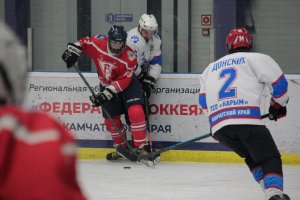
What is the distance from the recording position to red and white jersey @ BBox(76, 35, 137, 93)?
6102 millimetres

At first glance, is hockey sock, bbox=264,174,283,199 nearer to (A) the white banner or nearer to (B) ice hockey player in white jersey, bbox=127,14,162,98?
Result: (A) the white banner

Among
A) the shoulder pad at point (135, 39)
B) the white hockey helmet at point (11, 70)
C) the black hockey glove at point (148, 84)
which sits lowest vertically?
the black hockey glove at point (148, 84)

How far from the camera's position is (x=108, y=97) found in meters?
6.12

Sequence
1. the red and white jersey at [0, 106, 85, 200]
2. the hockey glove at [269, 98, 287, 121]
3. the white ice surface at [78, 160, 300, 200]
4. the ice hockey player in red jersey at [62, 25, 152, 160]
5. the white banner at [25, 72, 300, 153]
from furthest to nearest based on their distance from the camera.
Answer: the white banner at [25, 72, 300, 153], the ice hockey player in red jersey at [62, 25, 152, 160], the white ice surface at [78, 160, 300, 200], the hockey glove at [269, 98, 287, 121], the red and white jersey at [0, 106, 85, 200]

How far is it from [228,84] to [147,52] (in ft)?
7.42

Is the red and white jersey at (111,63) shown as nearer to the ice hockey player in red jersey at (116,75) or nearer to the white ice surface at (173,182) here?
the ice hockey player in red jersey at (116,75)

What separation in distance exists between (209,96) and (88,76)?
246 cm

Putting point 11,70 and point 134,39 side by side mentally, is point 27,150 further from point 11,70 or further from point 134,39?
point 134,39

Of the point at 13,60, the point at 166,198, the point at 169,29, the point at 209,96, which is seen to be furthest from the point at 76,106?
the point at 13,60

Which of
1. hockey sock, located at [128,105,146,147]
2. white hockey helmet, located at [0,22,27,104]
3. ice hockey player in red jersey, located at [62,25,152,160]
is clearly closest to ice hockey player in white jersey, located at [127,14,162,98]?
ice hockey player in red jersey, located at [62,25,152,160]

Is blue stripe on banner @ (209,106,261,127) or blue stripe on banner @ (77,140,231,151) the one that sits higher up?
A: blue stripe on banner @ (209,106,261,127)

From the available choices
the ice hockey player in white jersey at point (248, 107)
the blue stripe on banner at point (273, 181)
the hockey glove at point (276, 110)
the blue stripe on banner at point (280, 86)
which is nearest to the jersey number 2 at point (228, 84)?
the ice hockey player in white jersey at point (248, 107)

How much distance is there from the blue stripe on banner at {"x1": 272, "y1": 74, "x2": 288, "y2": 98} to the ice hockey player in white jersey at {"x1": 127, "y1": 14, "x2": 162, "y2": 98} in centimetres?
226

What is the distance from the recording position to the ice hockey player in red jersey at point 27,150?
0.88m
